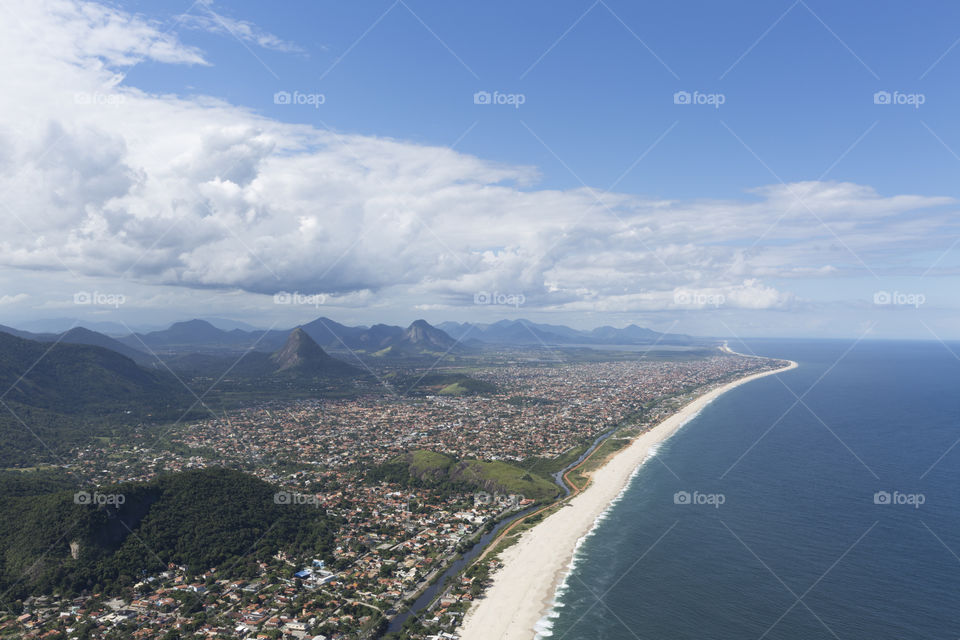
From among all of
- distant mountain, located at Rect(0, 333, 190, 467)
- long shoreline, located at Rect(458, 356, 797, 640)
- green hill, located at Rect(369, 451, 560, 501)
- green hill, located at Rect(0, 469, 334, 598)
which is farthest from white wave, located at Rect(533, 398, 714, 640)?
distant mountain, located at Rect(0, 333, 190, 467)

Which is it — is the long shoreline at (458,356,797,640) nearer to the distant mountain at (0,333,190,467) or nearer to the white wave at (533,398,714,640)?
the white wave at (533,398,714,640)

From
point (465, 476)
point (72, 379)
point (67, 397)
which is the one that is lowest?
point (465, 476)

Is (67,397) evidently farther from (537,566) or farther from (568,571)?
(568,571)

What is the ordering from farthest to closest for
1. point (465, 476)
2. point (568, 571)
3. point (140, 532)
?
point (465, 476) < point (140, 532) < point (568, 571)

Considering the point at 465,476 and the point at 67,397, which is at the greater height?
the point at 67,397

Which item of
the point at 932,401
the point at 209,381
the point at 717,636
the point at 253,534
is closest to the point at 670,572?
the point at 717,636

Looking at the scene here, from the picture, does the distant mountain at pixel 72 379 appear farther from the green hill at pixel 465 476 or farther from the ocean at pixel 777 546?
the ocean at pixel 777 546

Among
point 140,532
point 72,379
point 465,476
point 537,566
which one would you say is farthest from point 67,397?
point 537,566
